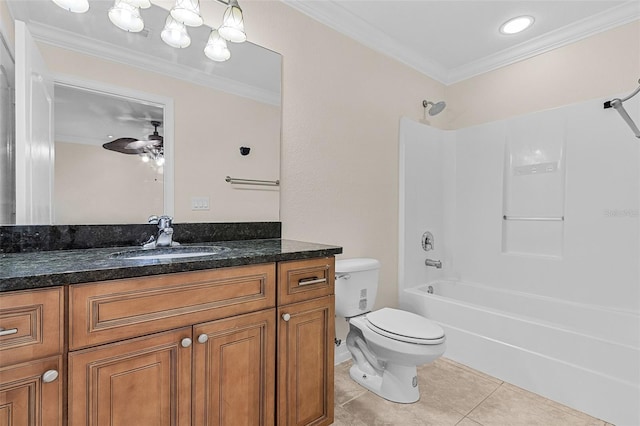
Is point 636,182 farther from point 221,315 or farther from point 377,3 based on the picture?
point 221,315

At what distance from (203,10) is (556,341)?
2671 millimetres

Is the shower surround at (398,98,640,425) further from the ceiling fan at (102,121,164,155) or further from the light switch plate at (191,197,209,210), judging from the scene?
the ceiling fan at (102,121,164,155)

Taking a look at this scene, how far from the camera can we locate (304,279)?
1308 millimetres

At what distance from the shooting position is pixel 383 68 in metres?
2.47

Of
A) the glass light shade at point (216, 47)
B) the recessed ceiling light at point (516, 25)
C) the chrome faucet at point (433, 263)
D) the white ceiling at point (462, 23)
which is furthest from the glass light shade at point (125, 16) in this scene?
the chrome faucet at point (433, 263)

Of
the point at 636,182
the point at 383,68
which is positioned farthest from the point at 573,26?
the point at 383,68

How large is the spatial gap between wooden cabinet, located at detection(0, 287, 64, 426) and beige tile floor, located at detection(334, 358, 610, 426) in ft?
4.15

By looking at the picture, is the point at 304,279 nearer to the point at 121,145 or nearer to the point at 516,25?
the point at 121,145

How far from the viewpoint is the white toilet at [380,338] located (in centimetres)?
165

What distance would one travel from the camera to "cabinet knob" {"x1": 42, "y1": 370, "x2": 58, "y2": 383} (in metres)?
0.78

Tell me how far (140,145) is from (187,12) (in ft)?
2.08

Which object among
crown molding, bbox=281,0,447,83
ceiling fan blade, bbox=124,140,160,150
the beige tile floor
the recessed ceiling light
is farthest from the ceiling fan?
the recessed ceiling light

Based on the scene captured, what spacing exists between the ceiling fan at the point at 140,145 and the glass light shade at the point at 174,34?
1.32 feet

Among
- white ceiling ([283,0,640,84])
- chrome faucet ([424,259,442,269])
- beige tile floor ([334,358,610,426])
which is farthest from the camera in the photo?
chrome faucet ([424,259,442,269])
